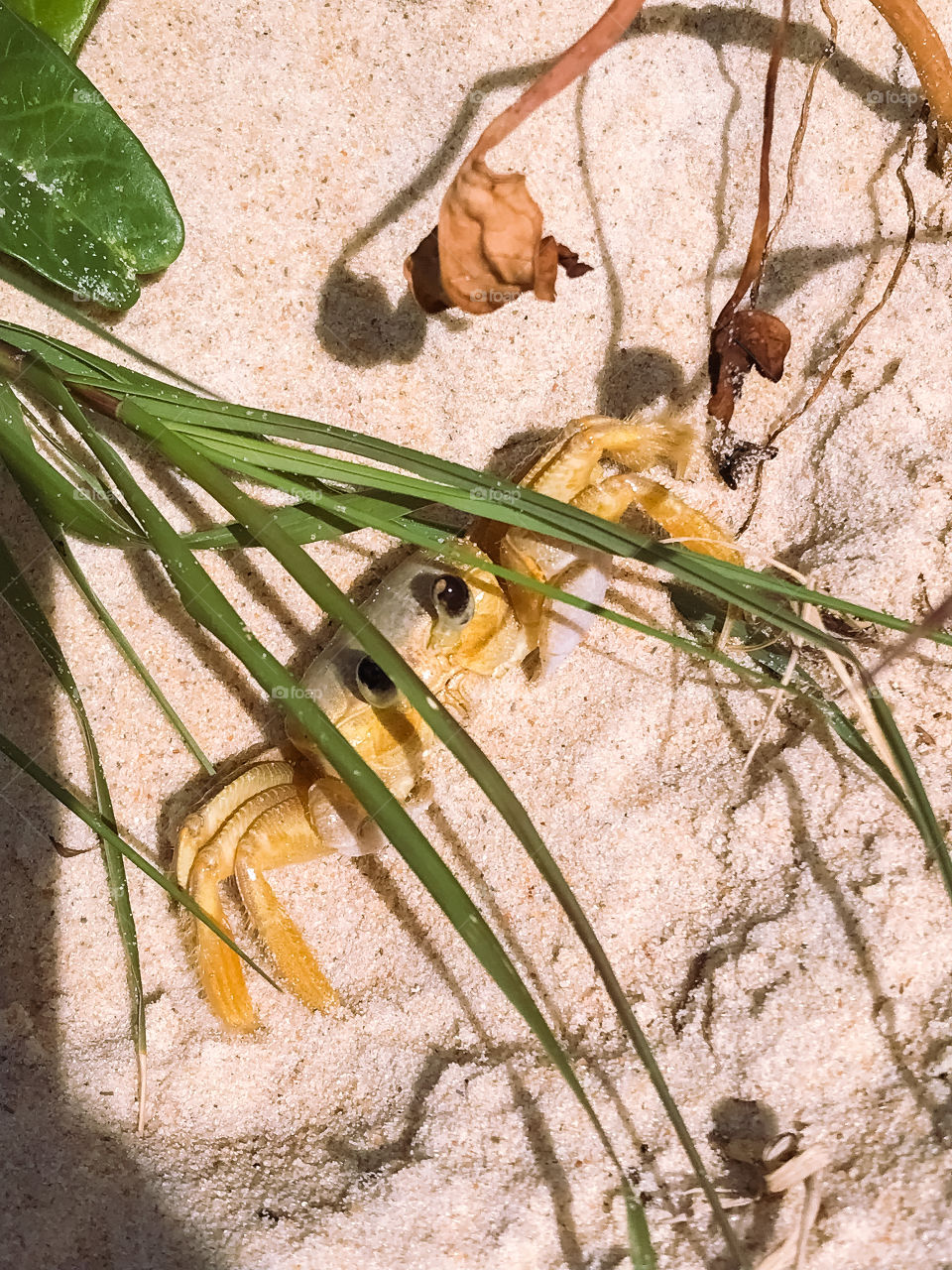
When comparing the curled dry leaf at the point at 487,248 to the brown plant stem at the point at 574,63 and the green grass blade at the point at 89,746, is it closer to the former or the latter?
the brown plant stem at the point at 574,63

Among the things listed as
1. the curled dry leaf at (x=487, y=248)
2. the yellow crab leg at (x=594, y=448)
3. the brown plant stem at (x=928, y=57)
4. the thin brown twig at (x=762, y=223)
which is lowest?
the yellow crab leg at (x=594, y=448)

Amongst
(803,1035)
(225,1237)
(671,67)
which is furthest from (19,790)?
(671,67)

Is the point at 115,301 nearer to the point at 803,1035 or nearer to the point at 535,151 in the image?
the point at 535,151

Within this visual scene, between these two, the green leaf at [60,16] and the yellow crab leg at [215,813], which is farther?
Answer: the yellow crab leg at [215,813]

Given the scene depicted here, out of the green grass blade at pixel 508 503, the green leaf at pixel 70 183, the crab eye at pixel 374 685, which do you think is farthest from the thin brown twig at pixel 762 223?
the green leaf at pixel 70 183

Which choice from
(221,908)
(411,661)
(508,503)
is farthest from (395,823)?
(221,908)

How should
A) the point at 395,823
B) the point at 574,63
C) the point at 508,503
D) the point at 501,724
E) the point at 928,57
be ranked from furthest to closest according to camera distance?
the point at 501,724, the point at 928,57, the point at 508,503, the point at 574,63, the point at 395,823

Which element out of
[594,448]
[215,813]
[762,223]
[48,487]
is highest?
[762,223]

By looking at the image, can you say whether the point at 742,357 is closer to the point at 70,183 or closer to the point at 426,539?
the point at 426,539
